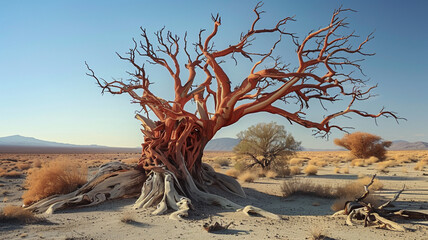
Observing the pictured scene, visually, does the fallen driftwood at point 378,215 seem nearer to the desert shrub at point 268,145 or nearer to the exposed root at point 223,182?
the exposed root at point 223,182

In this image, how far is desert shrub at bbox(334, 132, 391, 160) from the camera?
37.7m

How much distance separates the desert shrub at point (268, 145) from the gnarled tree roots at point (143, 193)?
1341cm

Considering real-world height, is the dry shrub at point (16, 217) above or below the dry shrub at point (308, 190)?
below

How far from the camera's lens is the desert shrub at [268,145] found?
962 inches

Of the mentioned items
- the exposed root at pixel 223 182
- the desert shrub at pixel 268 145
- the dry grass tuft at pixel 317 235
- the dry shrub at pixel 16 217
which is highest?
the desert shrub at pixel 268 145

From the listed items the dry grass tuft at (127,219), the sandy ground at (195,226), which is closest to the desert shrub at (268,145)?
the sandy ground at (195,226)

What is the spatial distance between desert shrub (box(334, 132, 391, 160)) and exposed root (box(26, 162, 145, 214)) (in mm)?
34546

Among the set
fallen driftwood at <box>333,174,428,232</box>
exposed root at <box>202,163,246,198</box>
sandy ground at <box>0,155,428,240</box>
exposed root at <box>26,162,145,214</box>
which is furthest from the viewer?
exposed root at <box>202,163,246,198</box>

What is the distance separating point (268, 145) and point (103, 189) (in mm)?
16430

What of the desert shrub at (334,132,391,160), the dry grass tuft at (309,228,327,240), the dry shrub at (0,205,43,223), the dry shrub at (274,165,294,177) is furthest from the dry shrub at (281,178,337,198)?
the desert shrub at (334,132,391,160)

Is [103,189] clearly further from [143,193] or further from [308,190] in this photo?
[308,190]

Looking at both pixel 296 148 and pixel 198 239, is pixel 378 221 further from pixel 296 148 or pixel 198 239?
pixel 296 148

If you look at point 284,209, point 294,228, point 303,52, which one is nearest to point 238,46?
point 303,52

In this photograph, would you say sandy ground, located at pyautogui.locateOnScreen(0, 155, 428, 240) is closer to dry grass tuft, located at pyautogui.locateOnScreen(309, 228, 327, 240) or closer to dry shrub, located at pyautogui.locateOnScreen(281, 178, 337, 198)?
dry grass tuft, located at pyautogui.locateOnScreen(309, 228, 327, 240)
